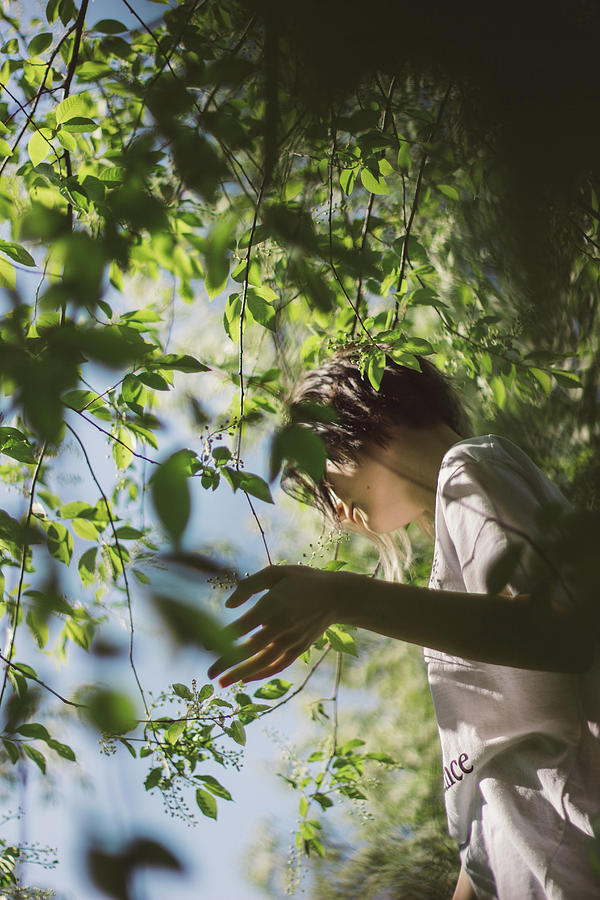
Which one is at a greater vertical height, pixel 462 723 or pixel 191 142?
pixel 191 142

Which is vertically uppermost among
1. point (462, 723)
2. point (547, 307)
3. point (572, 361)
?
point (572, 361)

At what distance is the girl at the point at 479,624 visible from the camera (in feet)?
1.15

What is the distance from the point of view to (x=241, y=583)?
1.22 ft

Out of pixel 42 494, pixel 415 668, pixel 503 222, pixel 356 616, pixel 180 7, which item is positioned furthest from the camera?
pixel 415 668

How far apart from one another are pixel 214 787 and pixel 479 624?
51cm

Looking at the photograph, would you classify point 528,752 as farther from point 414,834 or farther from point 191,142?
point 414,834

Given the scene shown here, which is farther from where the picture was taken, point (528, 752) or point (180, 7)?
point (180, 7)

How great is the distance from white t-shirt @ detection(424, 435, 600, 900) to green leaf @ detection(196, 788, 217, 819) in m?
0.27

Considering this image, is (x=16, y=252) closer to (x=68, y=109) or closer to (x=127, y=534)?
(x=68, y=109)

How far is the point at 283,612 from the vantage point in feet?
1.35

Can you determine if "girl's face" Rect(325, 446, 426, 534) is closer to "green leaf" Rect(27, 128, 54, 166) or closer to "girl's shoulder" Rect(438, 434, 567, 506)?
"girl's shoulder" Rect(438, 434, 567, 506)

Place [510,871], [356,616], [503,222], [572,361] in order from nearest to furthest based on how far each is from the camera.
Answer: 1. [503,222]
2. [356,616]
3. [510,871]
4. [572,361]

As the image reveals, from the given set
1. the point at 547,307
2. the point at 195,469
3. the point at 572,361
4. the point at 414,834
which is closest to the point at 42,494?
the point at 195,469

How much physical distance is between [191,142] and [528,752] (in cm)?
54
